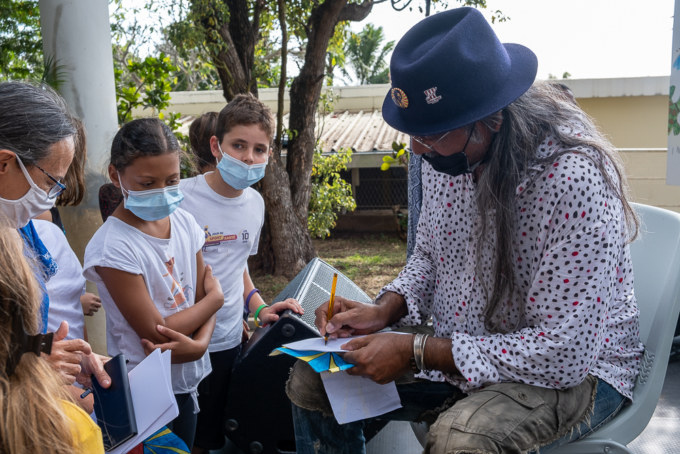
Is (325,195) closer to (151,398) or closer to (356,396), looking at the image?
(356,396)

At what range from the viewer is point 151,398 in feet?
5.05

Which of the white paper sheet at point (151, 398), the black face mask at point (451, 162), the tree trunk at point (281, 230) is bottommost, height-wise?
the tree trunk at point (281, 230)

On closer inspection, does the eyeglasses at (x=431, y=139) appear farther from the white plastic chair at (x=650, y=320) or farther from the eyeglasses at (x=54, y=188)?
the eyeglasses at (x=54, y=188)

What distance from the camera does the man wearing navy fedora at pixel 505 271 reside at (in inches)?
64.0

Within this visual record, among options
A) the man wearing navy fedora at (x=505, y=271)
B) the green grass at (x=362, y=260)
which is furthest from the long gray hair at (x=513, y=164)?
the green grass at (x=362, y=260)

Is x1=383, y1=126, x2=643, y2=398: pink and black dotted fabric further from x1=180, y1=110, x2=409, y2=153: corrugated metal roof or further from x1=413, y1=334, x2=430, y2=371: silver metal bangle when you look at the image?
x1=180, y1=110, x2=409, y2=153: corrugated metal roof

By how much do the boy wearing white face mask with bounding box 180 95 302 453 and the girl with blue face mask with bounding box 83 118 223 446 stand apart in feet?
1.09

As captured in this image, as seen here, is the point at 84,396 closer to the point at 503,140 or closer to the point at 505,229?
the point at 505,229

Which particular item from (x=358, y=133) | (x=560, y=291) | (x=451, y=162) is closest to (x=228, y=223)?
(x=451, y=162)

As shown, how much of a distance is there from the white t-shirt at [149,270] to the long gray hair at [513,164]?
112 centimetres

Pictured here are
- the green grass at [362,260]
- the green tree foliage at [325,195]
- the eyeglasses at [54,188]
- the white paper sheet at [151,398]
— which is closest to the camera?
the white paper sheet at [151,398]

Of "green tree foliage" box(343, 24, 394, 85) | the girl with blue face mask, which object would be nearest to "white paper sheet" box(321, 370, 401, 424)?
the girl with blue face mask

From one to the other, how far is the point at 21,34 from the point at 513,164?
5534 millimetres

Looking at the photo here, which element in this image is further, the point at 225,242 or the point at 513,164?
the point at 225,242
